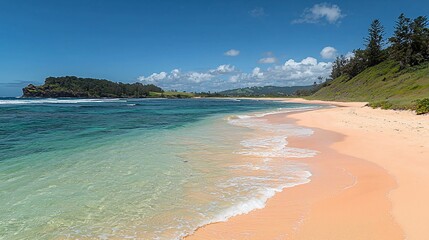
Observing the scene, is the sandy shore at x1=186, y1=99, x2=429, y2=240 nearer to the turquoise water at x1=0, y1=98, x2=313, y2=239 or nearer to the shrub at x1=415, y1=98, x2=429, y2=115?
the turquoise water at x1=0, y1=98, x2=313, y2=239

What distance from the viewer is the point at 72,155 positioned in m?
12.4

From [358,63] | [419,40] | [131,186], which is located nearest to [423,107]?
[131,186]

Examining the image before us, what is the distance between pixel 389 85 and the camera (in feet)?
203

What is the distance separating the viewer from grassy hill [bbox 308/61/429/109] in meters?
42.3

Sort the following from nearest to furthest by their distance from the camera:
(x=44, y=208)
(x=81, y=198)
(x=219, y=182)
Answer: (x=44, y=208) < (x=81, y=198) < (x=219, y=182)

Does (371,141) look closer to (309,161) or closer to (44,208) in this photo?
→ (309,161)

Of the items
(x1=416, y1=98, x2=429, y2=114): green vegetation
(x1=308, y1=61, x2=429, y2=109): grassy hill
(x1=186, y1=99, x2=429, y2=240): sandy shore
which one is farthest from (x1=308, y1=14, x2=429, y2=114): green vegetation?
(x1=186, y1=99, x2=429, y2=240): sandy shore

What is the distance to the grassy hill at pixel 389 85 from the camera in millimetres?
42344

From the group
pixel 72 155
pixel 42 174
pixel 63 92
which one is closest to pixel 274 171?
pixel 42 174

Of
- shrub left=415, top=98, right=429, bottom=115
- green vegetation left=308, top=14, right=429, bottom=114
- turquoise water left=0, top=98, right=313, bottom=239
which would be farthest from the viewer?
green vegetation left=308, top=14, right=429, bottom=114

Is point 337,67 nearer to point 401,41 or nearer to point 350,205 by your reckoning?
point 401,41

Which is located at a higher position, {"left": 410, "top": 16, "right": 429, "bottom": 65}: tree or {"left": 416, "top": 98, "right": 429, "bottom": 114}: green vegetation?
{"left": 410, "top": 16, "right": 429, "bottom": 65}: tree

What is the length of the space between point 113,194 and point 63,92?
20242 centimetres

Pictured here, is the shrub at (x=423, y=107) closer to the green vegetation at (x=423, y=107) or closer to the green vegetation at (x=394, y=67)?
the green vegetation at (x=423, y=107)
